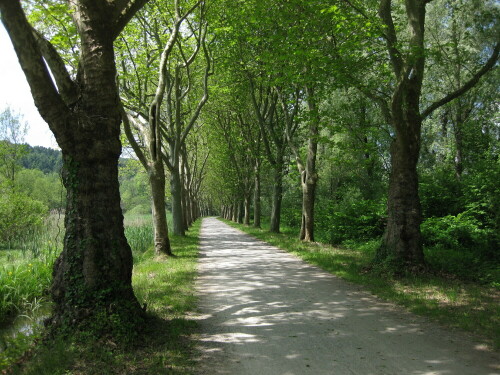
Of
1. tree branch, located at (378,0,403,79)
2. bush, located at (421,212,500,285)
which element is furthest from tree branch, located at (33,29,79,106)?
bush, located at (421,212,500,285)

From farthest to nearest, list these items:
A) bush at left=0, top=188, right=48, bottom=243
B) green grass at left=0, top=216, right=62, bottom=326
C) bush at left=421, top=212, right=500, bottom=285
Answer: bush at left=0, top=188, right=48, bottom=243 → bush at left=421, top=212, right=500, bottom=285 → green grass at left=0, top=216, right=62, bottom=326

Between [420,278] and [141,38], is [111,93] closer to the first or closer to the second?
[420,278]

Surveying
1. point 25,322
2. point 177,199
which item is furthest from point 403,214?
point 177,199

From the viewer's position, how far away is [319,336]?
5066mm

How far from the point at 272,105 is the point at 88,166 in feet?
55.0

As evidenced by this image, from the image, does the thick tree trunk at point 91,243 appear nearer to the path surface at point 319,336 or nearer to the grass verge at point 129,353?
the grass verge at point 129,353

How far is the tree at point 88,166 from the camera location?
4539 mm

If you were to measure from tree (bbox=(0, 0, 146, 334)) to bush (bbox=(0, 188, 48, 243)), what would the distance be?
665 inches

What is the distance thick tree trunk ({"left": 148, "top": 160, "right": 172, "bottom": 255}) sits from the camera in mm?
12273

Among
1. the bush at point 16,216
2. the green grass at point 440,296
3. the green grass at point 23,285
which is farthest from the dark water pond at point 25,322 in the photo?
the bush at point 16,216

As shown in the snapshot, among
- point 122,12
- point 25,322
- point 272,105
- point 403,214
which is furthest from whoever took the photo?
point 272,105

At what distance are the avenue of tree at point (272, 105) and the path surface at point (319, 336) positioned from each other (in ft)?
4.76

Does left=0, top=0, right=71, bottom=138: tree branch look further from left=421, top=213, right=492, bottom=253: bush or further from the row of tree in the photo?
left=421, top=213, right=492, bottom=253: bush

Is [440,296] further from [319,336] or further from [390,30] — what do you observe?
[390,30]
